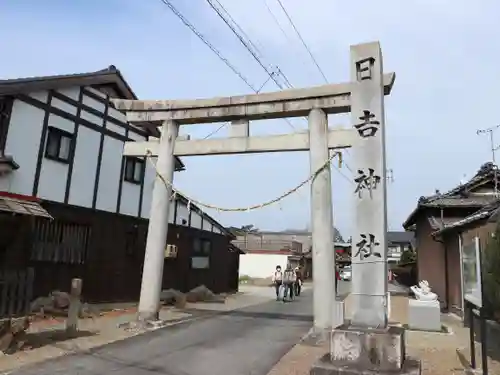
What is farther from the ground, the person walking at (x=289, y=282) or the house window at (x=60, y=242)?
the house window at (x=60, y=242)

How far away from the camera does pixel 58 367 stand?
7281 millimetres

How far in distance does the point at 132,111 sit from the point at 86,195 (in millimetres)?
3603

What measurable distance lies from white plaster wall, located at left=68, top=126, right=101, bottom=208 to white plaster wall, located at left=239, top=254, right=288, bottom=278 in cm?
3083

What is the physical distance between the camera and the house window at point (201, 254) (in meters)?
20.6

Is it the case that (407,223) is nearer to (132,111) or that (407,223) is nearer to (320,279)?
(320,279)

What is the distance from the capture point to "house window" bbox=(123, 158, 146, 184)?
53.0ft

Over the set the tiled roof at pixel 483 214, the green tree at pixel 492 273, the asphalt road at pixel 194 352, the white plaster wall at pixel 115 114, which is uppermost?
the white plaster wall at pixel 115 114

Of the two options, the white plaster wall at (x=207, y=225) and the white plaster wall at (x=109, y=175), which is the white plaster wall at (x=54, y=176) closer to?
the white plaster wall at (x=109, y=175)

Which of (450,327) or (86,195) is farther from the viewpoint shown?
(86,195)

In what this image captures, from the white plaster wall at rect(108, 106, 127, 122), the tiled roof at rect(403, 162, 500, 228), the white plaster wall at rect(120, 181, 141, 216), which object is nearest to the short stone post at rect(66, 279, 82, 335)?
the white plaster wall at rect(120, 181, 141, 216)

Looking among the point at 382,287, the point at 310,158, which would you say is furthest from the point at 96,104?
the point at 382,287

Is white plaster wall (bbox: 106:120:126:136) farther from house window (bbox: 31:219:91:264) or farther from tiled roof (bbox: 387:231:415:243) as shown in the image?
tiled roof (bbox: 387:231:415:243)

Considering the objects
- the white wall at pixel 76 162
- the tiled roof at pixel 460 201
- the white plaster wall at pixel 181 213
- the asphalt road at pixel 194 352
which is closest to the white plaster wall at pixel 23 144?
the white wall at pixel 76 162

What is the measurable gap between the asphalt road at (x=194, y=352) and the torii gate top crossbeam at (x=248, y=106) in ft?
19.6
